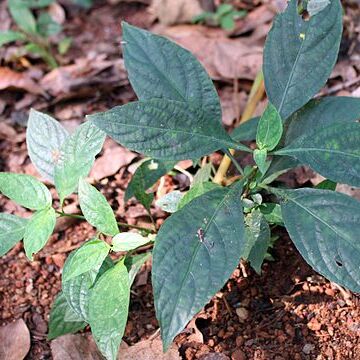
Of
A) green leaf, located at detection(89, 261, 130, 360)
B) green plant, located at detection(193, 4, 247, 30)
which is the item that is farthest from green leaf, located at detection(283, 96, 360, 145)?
green plant, located at detection(193, 4, 247, 30)

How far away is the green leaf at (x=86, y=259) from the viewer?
4.21 feet

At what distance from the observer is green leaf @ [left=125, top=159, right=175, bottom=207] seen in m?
1.59

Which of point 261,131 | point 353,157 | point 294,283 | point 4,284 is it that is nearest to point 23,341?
point 4,284

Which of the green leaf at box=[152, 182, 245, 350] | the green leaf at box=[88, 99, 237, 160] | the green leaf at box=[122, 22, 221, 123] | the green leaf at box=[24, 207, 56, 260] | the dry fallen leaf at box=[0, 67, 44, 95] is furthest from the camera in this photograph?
the dry fallen leaf at box=[0, 67, 44, 95]

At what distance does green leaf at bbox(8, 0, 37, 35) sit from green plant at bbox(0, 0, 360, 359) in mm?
1081

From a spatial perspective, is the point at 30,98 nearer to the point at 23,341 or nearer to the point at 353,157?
the point at 23,341

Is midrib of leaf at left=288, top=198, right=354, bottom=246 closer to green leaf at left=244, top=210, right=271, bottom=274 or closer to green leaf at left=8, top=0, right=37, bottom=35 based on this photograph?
green leaf at left=244, top=210, right=271, bottom=274

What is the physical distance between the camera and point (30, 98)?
2.35 m

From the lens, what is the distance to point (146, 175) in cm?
161

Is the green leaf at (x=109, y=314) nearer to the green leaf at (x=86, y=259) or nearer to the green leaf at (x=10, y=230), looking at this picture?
the green leaf at (x=86, y=259)

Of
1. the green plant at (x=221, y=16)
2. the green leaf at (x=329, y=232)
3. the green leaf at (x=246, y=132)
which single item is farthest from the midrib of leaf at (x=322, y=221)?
the green plant at (x=221, y=16)

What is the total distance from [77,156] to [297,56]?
549mm

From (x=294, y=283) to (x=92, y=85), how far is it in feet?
3.77

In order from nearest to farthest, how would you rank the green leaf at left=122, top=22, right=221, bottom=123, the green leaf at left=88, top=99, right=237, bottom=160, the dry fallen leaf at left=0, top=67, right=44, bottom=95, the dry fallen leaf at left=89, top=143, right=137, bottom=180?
the green leaf at left=88, top=99, right=237, bottom=160
the green leaf at left=122, top=22, right=221, bottom=123
the dry fallen leaf at left=89, top=143, right=137, bottom=180
the dry fallen leaf at left=0, top=67, right=44, bottom=95
